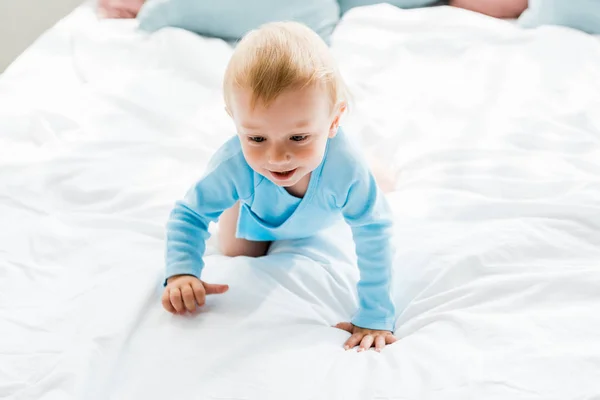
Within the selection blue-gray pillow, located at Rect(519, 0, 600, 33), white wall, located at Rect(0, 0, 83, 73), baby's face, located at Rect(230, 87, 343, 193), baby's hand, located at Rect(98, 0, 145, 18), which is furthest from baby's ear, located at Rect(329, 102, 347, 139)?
white wall, located at Rect(0, 0, 83, 73)

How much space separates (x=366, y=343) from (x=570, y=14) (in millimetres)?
1212

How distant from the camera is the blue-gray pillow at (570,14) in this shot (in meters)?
1.70

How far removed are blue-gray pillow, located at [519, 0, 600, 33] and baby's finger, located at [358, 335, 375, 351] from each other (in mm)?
1170

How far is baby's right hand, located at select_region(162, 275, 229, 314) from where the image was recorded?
918 millimetres

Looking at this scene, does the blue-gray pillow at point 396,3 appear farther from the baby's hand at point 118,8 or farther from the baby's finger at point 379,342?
the baby's finger at point 379,342

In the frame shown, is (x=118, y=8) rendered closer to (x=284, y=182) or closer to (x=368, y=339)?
(x=284, y=182)

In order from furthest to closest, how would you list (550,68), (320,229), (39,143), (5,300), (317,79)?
(550,68) < (39,143) < (320,229) < (5,300) < (317,79)

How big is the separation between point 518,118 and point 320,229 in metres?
0.53

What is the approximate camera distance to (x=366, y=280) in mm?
964

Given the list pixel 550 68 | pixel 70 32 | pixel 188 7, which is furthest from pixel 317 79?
pixel 70 32

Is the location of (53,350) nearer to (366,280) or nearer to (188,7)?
(366,280)

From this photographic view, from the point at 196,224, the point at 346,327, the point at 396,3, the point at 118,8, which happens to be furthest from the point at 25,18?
the point at 346,327

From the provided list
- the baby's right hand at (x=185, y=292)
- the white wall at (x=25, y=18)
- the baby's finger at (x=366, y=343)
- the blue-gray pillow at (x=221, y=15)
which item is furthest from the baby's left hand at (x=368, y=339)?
the white wall at (x=25, y=18)

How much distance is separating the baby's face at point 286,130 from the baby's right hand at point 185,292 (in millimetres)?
193
